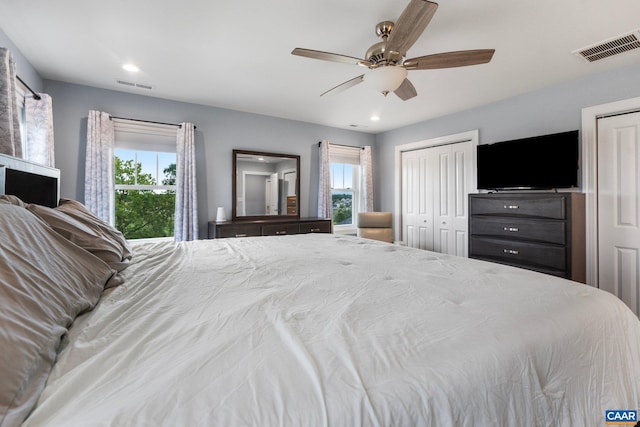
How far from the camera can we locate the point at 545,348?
2.80 ft

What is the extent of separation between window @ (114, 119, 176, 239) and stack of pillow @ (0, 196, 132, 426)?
2.59 m

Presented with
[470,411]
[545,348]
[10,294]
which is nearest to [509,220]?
[545,348]

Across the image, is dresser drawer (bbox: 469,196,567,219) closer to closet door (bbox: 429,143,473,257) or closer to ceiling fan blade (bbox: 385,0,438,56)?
closet door (bbox: 429,143,473,257)

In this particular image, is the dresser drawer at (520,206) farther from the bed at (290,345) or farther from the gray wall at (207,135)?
the gray wall at (207,135)

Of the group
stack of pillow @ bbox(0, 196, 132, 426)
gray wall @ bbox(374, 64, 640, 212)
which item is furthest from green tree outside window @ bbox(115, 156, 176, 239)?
gray wall @ bbox(374, 64, 640, 212)

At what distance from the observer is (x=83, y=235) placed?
51.7 inches

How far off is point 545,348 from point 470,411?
377 mm

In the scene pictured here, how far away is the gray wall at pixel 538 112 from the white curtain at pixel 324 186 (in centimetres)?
151

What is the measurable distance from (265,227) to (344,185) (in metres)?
2.01

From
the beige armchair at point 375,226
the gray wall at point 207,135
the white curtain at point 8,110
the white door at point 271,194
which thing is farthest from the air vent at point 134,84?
the beige armchair at point 375,226

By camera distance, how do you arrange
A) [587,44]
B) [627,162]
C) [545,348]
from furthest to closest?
[627,162]
[587,44]
[545,348]

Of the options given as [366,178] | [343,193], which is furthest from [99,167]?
[366,178]

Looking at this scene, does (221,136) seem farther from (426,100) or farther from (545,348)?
(545,348)

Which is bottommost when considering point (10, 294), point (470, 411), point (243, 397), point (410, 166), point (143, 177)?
point (470, 411)
